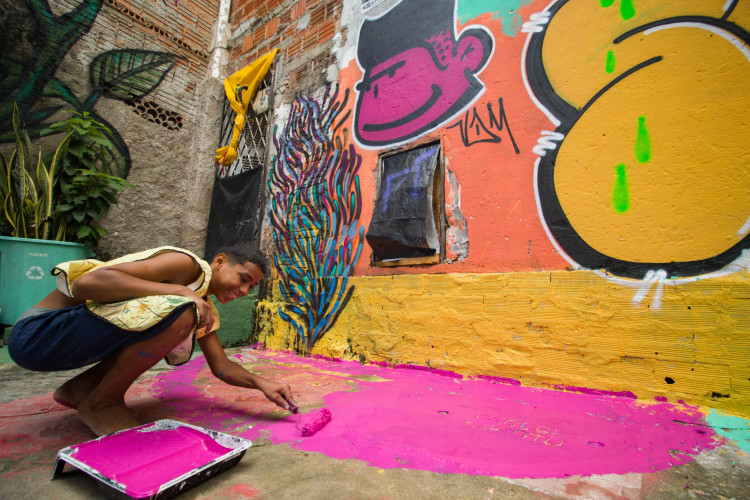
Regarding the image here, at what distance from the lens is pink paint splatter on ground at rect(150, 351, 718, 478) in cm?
117

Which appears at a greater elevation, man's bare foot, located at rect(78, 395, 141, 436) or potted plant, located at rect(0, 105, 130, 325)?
potted plant, located at rect(0, 105, 130, 325)

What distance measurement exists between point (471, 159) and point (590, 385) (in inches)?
62.8

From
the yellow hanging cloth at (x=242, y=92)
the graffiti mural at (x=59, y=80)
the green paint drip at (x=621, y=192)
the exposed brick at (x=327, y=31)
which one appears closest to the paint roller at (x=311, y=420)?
the green paint drip at (x=621, y=192)

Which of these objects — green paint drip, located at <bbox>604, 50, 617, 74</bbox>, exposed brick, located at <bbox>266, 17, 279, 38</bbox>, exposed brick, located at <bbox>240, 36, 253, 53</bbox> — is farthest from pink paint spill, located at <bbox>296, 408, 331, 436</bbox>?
exposed brick, located at <bbox>240, 36, 253, 53</bbox>

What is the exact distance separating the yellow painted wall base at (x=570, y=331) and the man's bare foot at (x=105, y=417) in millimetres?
1720

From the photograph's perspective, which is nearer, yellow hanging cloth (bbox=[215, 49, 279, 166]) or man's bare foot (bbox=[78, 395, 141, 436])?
man's bare foot (bbox=[78, 395, 141, 436])

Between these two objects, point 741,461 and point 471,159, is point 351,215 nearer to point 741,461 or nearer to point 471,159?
point 471,159

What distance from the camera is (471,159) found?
256 centimetres

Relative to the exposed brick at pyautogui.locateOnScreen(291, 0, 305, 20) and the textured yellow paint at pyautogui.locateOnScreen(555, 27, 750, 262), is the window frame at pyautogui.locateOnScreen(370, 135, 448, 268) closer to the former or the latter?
the textured yellow paint at pyautogui.locateOnScreen(555, 27, 750, 262)

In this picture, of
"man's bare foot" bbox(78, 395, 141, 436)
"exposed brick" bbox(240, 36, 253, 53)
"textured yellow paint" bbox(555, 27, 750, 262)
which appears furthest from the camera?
"exposed brick" bbox(240, 36, 253, 53)

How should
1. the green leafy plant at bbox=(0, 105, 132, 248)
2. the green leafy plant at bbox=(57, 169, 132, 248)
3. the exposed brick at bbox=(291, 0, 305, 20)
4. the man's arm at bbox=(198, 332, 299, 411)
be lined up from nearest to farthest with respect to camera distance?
the man's arm at bbox=(198, 332, 299, 411), the green leafy plant at bbox=(0, 105, 132, 248), the green leafy plant at bbox=(57, 169, 132, 248), the exposed brick at bbox=(291, 0, 305, 20)

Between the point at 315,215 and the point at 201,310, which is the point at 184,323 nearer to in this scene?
the point at 201,310

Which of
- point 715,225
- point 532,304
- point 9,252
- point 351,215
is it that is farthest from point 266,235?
point 715,225

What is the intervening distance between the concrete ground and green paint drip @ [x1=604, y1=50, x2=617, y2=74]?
1844 millimetres
